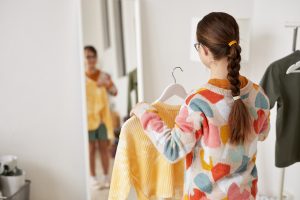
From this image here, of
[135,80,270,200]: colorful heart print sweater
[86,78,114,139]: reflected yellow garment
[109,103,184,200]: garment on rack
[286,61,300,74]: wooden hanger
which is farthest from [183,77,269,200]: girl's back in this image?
[86,78,114,139]: reflected yellow garment

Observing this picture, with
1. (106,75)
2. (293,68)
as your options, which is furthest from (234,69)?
(106,75)

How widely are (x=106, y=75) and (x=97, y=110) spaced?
208mm

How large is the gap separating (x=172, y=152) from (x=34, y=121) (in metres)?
1.20

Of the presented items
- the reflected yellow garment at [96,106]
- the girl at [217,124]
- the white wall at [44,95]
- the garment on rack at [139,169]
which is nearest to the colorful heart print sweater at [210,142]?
the girl at [217,124]

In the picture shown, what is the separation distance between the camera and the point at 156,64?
2162 mm

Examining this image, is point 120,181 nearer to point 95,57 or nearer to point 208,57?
point 208,57

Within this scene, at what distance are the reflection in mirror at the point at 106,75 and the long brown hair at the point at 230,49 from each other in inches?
38.5

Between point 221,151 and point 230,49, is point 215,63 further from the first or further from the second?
point 221,151

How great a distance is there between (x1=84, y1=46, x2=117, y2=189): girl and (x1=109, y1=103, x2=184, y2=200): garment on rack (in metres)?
0.73

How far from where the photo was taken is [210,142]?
1.13 m

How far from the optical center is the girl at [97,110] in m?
2.00

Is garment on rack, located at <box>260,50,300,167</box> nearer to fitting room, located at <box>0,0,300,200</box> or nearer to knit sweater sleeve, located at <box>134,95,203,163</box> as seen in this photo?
fitting room, located at <box>0,0,300,200</box>

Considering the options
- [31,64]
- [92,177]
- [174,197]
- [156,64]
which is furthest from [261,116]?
[31,64]

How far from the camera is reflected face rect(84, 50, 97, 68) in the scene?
198 cm
